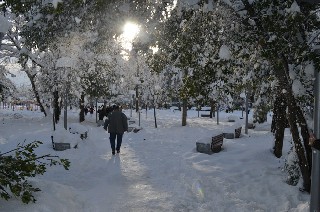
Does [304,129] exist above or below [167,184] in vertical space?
above

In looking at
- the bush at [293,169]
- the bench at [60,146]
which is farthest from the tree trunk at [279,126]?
the bench at [60,146]

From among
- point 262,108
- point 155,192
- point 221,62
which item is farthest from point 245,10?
point 262,108

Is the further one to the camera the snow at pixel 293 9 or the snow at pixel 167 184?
the snow at pixel 167 184

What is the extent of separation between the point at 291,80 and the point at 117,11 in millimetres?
3751

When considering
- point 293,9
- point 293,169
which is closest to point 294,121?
point 293,169

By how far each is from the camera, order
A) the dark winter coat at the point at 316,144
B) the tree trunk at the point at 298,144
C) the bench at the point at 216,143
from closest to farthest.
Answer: the dark winter coat at the point at 316,144 < the tree trunk at the point at 298,144 < the bench at the point at 216,143

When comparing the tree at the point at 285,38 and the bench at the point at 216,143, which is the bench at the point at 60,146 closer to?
the bench at the point at 216,143

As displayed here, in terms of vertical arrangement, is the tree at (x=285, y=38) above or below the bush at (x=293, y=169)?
above

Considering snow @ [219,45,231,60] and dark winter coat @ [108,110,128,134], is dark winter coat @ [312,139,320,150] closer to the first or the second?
snow @ [219,45,231,60]

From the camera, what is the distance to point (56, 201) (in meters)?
5.38

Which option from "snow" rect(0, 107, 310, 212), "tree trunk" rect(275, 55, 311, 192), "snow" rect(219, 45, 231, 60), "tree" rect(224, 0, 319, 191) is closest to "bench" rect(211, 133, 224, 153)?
"snow" rect(0, 107, 310, 212)

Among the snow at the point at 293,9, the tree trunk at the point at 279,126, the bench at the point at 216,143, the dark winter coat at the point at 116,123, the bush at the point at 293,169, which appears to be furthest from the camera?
the dark winter coat at the point at 116,123

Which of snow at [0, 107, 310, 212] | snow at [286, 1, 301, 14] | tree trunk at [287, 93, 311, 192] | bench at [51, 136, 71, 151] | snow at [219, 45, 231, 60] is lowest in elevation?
snow at [0, 107, 310, 212]

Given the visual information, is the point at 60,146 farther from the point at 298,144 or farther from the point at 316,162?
the point at 316,162
